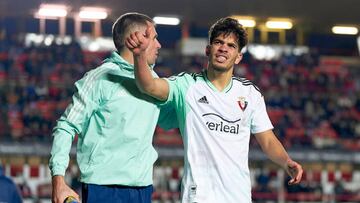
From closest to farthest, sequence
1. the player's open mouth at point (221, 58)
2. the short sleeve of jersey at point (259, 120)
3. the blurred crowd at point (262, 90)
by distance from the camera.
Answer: the player's open mouth at point (221, 58)
the short sleeve of jersey at point (259, 120)
the blurred crowd at point (262, 90)

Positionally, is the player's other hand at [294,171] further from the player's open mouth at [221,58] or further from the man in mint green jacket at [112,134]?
the man in mint green jacket at [112,134]

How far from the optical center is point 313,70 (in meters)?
25.1

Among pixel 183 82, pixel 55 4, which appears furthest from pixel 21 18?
pixel 183 82

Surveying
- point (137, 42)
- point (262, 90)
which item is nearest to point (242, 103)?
point (137, 42)

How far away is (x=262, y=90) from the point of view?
73.1 ft

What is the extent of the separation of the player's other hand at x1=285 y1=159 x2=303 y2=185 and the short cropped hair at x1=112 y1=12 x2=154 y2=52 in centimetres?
109

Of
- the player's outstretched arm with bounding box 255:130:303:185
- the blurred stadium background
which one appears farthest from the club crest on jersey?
the blurred stadium background

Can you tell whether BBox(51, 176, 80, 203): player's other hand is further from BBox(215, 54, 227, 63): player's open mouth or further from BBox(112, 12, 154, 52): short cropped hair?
BBox(215, 54, 227, 63): player's open mouth

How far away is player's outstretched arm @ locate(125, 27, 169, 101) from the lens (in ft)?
14.9

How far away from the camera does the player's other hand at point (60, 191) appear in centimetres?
450

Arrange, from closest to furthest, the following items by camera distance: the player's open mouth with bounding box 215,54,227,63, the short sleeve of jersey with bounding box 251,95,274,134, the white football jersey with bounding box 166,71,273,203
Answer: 1. the white football jersey with bounding box 166,71,273,203
2. the player's open mouth with bounding box 215,54,227,63
3. the short sleeve of jersey with bounding box 251,95,274,134

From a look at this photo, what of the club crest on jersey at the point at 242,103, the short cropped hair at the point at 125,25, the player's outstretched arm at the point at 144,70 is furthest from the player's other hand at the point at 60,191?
the club crest on jersey at the point at 242,103

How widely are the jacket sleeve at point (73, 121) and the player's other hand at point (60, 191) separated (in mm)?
58

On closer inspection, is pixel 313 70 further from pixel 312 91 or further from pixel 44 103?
pixel 44 103
